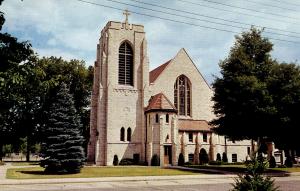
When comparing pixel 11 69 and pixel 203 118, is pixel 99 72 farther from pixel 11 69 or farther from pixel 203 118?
pixel 11 69

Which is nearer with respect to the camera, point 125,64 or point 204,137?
point 125,64

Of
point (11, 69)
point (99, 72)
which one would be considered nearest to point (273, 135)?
point (99, 72)

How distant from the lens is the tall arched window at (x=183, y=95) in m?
52.4

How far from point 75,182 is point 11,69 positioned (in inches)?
680

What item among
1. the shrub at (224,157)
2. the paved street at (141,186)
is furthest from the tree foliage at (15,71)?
the shrub at (224,157)

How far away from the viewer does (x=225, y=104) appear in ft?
119

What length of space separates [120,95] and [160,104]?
18.0 ft

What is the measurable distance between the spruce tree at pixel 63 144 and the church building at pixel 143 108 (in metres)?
13.1

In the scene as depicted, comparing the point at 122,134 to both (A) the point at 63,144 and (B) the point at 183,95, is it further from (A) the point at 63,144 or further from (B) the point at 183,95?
(A) the point at 63,144

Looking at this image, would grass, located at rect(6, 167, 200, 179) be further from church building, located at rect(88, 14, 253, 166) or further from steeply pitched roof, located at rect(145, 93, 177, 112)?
steeply pitched roof, located at rect(145, 93, 177, 112)

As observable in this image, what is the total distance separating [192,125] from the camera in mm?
50500

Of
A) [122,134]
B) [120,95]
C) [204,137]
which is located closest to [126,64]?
[120,95]

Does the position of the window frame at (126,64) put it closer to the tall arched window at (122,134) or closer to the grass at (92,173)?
the tall arched window at (122,134)

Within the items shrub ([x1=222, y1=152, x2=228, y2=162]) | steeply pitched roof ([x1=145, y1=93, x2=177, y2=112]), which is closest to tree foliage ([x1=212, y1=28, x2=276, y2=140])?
steeply pitched roof ([x1=145, y1=93, x2=177, y2=112])
